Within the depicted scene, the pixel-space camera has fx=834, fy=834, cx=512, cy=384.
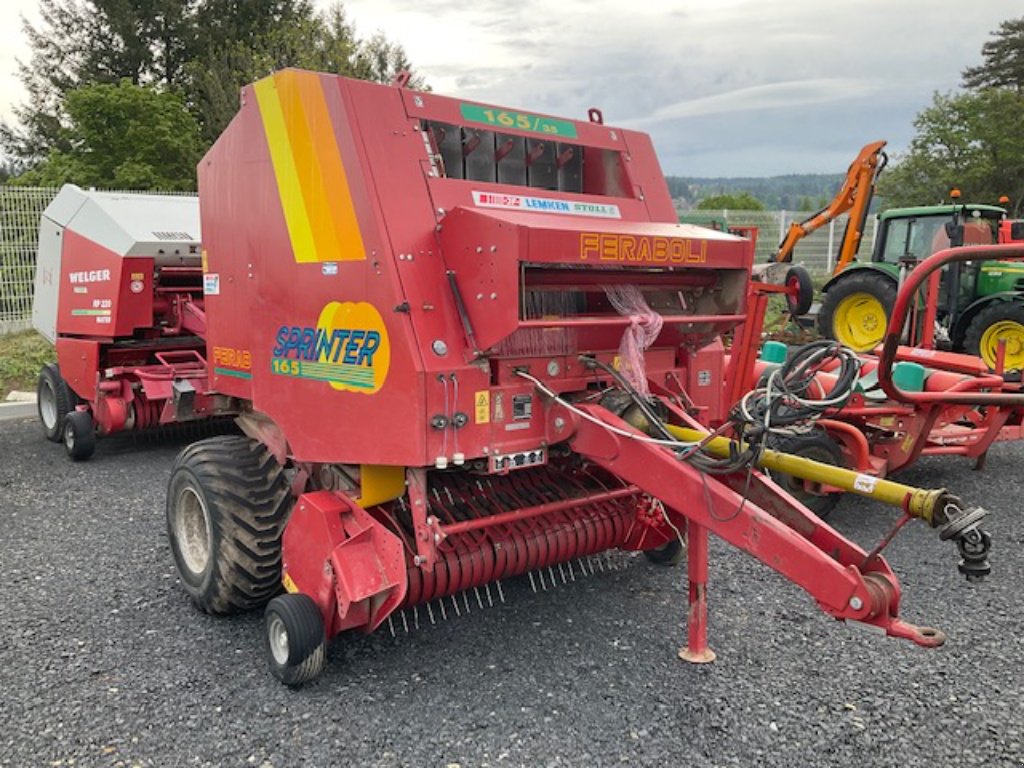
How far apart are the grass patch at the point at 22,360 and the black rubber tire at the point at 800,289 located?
8.42 metres

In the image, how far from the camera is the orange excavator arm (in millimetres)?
10375

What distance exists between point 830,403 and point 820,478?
0.35m

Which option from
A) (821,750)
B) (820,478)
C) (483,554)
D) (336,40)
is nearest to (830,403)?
(820,478)

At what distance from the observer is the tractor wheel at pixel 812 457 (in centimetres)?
467

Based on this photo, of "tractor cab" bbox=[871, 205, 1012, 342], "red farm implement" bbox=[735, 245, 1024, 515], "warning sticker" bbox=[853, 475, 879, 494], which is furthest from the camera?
"tractor cab" bbox=[871, 205, 1012, 342]

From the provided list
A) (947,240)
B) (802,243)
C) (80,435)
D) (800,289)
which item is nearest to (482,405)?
(800,289)

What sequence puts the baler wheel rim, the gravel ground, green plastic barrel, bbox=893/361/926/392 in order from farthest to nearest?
green plastic barrel, bbox=893/361/926/392, the baler wheel rim, the gravel ground

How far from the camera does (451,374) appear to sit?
9.29ft

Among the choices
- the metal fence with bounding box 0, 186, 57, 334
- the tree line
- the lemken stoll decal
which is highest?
the tree line

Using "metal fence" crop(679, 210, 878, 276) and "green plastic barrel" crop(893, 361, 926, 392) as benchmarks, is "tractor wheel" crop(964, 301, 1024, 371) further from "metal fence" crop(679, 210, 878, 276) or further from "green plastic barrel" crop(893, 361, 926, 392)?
"metal fence" crop(679, 210, 878, 276)

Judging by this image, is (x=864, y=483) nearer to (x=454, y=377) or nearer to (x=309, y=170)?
(x=454, y=377)

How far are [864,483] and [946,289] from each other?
838cm

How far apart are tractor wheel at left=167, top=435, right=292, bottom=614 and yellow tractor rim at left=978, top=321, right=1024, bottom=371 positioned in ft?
27.0

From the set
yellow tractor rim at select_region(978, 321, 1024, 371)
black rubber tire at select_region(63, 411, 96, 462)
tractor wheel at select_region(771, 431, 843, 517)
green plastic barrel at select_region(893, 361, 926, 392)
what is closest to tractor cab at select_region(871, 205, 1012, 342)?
yellow tractor rim at select_region(978, 321, 1024, 371)
